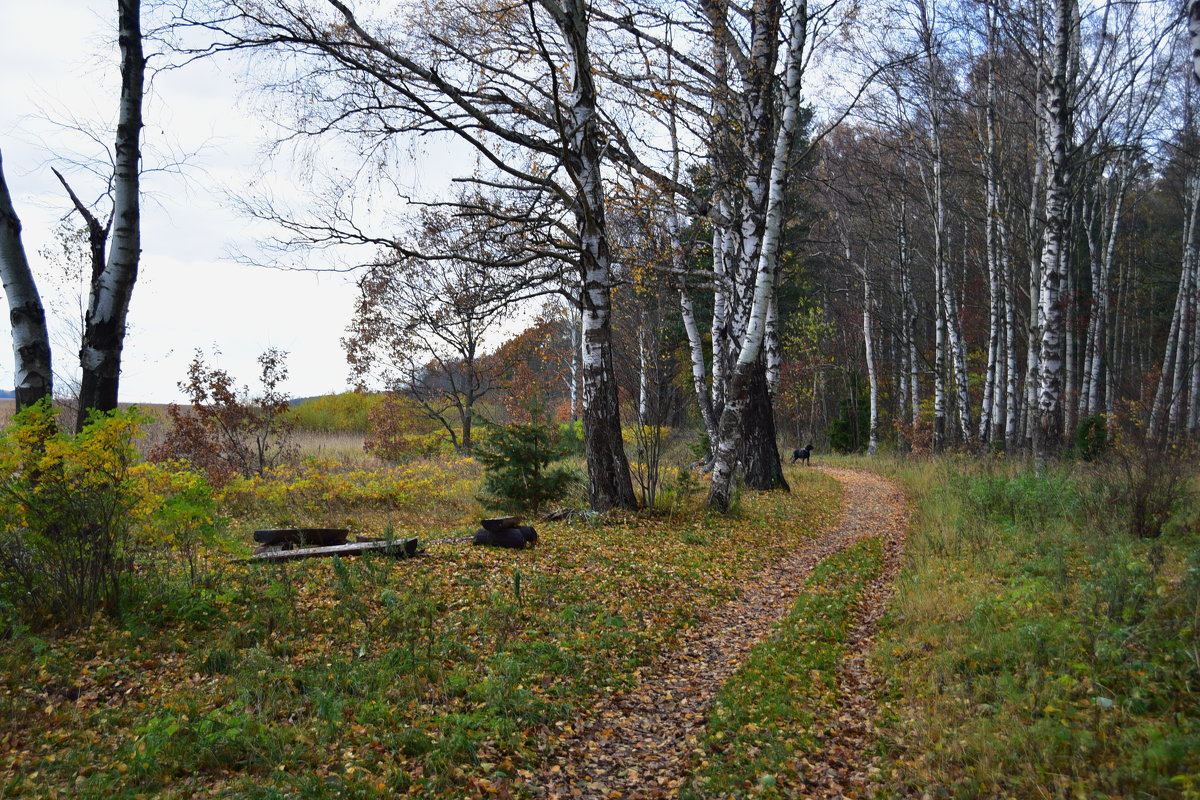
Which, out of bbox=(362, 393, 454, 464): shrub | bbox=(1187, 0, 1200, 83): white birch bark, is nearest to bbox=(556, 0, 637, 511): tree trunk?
bbox=(1187, 0, 1200, 83): white birch bark

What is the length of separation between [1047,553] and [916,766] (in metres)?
4.19

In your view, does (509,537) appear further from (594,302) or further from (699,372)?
(699,372)

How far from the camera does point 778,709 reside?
462cm

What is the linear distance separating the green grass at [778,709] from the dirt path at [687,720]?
102 millimetres

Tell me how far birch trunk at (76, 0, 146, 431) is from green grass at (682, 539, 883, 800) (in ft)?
20.0

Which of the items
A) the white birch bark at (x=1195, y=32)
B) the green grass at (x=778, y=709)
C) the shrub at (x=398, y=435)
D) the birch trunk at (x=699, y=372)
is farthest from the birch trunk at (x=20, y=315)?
the shrub at (x=398, y=435)

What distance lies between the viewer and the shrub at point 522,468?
34.1ft

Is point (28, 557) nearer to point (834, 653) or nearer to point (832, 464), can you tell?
point (834, 653)

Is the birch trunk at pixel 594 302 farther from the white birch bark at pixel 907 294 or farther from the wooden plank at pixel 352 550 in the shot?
the white birch bark at pixel 907 294

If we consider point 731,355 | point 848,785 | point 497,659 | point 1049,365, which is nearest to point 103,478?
point 497,659

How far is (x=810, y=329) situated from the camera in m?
27.7

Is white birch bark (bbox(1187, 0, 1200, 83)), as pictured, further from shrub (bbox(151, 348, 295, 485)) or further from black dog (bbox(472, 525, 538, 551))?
shrub (bbox(151, 348, 295, 485))

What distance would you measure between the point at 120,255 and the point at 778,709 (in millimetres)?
7084

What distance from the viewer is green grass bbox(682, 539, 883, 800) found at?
3.90 meters
